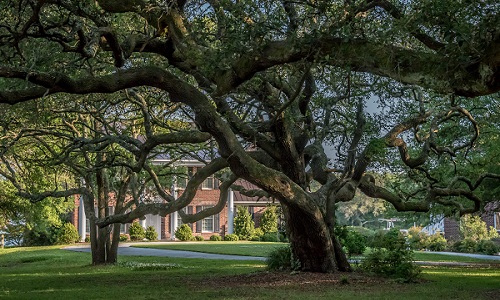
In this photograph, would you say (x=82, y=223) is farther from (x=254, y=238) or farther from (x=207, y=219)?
(x=254, y=238)

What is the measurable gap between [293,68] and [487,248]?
28.7 metres

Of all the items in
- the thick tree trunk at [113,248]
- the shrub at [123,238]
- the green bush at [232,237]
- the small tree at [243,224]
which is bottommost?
the thick tree trunk at [113,248]

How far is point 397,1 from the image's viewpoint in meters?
11.9

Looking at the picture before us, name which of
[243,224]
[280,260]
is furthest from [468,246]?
[280,260]

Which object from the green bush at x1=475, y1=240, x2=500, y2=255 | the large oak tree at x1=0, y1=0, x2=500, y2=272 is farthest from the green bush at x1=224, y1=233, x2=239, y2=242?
the large oak tree at x1=0, y1=0, x2=500, y2=272

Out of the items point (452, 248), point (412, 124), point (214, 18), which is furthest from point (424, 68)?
point (452, 248)

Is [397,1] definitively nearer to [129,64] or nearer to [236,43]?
[236,43]

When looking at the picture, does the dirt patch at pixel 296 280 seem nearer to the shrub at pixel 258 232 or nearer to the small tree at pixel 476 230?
the small tree at pixel 476 230

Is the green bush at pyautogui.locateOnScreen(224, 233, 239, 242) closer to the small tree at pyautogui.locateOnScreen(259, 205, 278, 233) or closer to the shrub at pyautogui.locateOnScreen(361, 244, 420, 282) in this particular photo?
the small tree at pyautogui.locateOnScreen(259, 205, 278, 233)

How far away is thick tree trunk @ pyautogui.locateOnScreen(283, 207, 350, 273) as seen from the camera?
16.9 m

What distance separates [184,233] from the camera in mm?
50719

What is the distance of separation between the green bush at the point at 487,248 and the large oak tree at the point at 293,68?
56.3ft

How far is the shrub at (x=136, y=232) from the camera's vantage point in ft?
165

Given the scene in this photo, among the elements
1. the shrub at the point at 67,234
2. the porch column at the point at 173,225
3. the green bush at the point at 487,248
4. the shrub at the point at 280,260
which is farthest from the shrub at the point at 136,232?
the shrub at the point at 280,260
